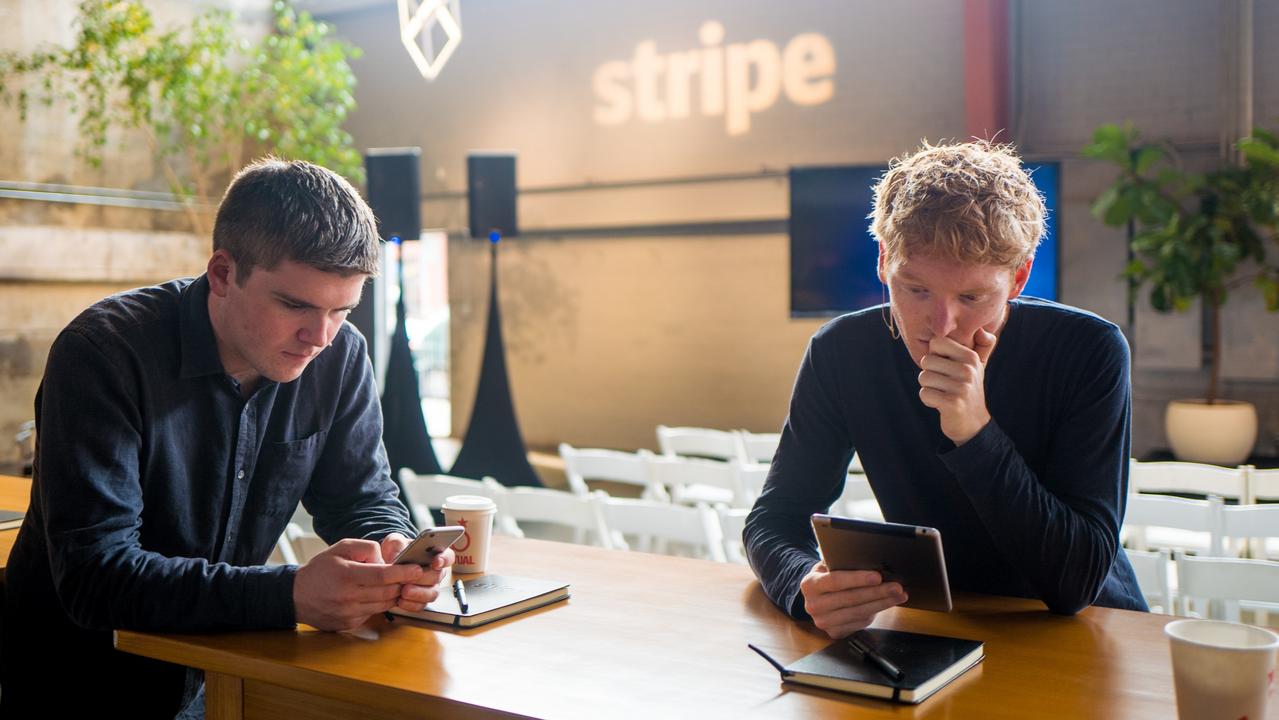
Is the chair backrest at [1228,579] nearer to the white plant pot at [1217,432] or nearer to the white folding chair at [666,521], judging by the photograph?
the white folding chair at [666,521]

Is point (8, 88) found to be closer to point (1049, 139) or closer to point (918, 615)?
point (1049, 139)

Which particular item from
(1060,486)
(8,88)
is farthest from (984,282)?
(8,88)

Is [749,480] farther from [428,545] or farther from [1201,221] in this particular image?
[1201,221]

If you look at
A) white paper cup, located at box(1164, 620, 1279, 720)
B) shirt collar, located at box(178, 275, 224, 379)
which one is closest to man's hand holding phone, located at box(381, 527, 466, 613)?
shirt collar, located at box(178, 275, 224, 379)

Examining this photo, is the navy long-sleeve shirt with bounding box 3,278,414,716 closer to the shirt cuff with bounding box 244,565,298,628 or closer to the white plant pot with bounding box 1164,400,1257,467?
the shirt cuff with bounding box 244,565,298,628

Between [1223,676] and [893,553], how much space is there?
42 cm

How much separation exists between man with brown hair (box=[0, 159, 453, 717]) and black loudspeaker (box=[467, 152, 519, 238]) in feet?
15.7

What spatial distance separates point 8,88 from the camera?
317 inches

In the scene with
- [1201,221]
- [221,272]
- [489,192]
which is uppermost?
[489,192]

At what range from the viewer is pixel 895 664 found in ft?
4.58

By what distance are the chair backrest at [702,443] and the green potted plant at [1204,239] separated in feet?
9.43

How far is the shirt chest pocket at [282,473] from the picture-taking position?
6.30 feet

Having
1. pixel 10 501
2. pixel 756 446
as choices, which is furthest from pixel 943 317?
pixel 756 446

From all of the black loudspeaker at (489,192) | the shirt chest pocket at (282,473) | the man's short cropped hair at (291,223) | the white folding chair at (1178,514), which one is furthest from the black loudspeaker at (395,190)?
the man's short cropped hair at (291,223)
